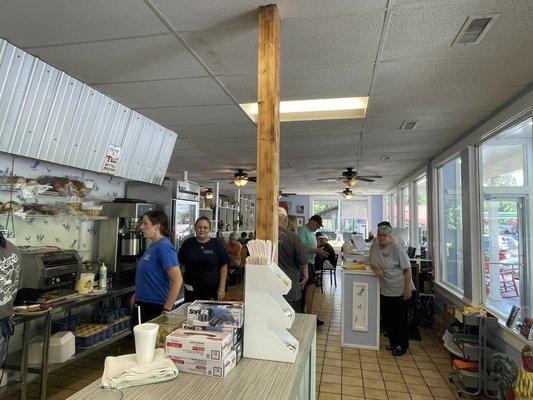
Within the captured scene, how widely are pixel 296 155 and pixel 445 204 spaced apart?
8.00 feet

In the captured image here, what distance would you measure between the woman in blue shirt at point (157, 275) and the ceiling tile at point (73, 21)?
4.28ft

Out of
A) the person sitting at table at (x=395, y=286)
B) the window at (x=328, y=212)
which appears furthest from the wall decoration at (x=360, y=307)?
the window at (x=328, y=212)

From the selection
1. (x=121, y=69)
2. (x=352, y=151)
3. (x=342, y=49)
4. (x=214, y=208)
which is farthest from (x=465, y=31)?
(x=214, y=208)

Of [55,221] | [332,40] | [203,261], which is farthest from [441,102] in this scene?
[55,221]

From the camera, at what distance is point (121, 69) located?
250 centimetres

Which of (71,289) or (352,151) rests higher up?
(352,151)

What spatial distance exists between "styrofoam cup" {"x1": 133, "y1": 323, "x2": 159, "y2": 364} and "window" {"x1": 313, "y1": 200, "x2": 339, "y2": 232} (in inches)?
476

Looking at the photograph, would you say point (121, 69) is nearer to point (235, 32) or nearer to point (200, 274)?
point (235, 32)

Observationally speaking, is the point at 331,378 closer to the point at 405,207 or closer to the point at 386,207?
the point at 405,207

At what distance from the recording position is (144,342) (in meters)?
1.28

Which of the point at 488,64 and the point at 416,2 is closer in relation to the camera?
the point at 416,2

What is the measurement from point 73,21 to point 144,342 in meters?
1.76

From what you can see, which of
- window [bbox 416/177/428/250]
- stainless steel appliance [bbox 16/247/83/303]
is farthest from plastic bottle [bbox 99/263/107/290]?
window [bbox 416/177/428/250]

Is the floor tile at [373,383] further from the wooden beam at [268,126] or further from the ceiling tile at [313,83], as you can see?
the ceiling tile at [313,83]
